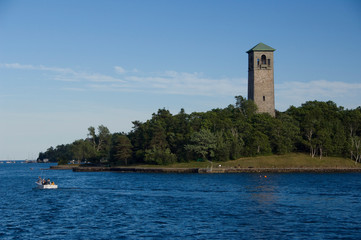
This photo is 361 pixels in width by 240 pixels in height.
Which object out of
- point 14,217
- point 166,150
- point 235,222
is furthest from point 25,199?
point 166,150

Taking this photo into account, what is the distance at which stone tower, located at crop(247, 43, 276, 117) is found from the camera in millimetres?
135125

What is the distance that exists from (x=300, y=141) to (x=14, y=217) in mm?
96862

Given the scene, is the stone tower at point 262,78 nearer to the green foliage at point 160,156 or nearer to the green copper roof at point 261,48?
the green copper roof at point 261,48

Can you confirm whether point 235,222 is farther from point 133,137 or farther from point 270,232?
point 133,137

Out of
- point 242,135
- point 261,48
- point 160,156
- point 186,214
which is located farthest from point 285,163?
point 186,214

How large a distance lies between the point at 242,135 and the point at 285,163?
1462 cm

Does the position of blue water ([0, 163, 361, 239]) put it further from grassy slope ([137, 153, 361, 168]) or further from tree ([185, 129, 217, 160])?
tree ([185, 129, 217, 160])

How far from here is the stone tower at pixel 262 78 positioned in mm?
135125

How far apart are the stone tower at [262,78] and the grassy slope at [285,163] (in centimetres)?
1898

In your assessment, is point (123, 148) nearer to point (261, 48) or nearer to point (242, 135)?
point (242, 135)

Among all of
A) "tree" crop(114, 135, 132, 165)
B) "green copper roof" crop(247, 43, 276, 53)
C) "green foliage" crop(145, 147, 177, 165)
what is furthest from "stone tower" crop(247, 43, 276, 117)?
"tree" crop(114, 135, 132, 165)

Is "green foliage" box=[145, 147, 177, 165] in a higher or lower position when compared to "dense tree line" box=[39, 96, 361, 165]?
lower

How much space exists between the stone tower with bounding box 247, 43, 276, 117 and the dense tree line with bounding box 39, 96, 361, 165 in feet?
10.3

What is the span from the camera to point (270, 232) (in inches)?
1416
